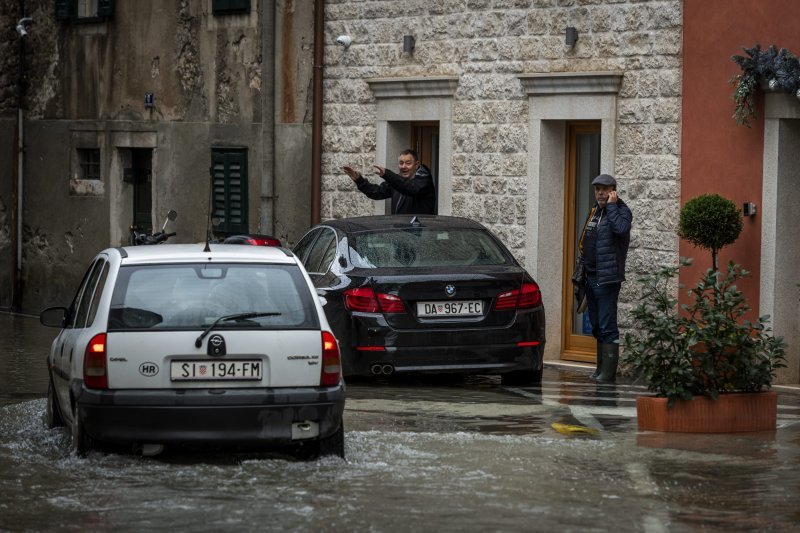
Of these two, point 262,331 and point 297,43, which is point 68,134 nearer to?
point 297,43

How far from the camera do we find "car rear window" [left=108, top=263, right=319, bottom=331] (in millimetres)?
10117

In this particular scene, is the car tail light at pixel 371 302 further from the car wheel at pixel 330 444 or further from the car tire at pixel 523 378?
the car wheel at pixel 330 444

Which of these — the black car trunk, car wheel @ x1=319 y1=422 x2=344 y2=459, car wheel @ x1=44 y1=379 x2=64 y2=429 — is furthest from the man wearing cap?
car wheel @ x1=319 y1=422 x2=344 y2=459

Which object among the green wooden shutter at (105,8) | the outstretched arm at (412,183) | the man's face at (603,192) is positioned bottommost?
the man's face at (603,192)

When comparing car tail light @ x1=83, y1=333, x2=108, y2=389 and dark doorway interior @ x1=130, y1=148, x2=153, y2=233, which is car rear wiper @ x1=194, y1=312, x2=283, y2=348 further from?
dark doorway interior @ x1=130, y1=148, x2=153, y2=233

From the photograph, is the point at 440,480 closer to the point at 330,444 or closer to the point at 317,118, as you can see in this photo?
the point at 330,444

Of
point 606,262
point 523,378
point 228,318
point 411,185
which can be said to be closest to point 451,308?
point 523,378

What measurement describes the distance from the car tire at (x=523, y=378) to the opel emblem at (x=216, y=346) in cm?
523

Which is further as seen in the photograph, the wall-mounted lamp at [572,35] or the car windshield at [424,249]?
the wall-mounted lamp at [572,35]

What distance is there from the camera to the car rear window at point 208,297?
1012cm

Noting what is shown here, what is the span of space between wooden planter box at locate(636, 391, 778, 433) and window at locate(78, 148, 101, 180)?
1466cm

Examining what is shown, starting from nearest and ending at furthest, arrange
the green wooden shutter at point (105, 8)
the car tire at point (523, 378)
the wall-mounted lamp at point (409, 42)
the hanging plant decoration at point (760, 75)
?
the car tire at point (523, 378) < the hanging plant decoration at point (760, 75) < the wall-mounted lamp at point (409, 42) < the green wooden shutter at point (105, 8)

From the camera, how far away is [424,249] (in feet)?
48.5

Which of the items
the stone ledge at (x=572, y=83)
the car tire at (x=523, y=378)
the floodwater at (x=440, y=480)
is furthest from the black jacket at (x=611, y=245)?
the floodwater at (x=440, y=480)
